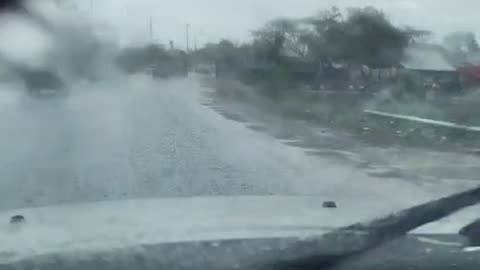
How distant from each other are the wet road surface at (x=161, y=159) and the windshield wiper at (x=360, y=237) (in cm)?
266

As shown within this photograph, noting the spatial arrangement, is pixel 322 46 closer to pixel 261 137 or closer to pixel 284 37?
pixel 284 37

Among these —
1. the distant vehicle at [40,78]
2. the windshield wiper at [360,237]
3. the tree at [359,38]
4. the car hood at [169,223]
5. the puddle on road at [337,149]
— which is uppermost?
the tree at [359,38]

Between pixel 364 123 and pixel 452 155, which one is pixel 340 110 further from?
pixel 452 155

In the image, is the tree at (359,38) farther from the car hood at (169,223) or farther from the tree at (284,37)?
the car hood at (169,223)

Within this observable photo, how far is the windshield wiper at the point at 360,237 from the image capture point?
14.5 feet

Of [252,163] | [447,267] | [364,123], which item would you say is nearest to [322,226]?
[447,267]

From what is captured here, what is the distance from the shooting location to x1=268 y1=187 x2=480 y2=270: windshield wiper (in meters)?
4.41

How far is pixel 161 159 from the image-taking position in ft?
47.9

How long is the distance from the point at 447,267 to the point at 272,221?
1411mm

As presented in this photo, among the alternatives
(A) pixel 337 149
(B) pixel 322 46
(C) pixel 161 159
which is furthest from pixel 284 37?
(A) pixel 337 149

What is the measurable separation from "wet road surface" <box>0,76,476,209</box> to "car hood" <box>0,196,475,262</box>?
1.90 m

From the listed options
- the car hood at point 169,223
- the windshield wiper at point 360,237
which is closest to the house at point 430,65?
the car hood at point 169,223

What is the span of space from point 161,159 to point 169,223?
354 inches

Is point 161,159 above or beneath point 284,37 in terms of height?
beneath
